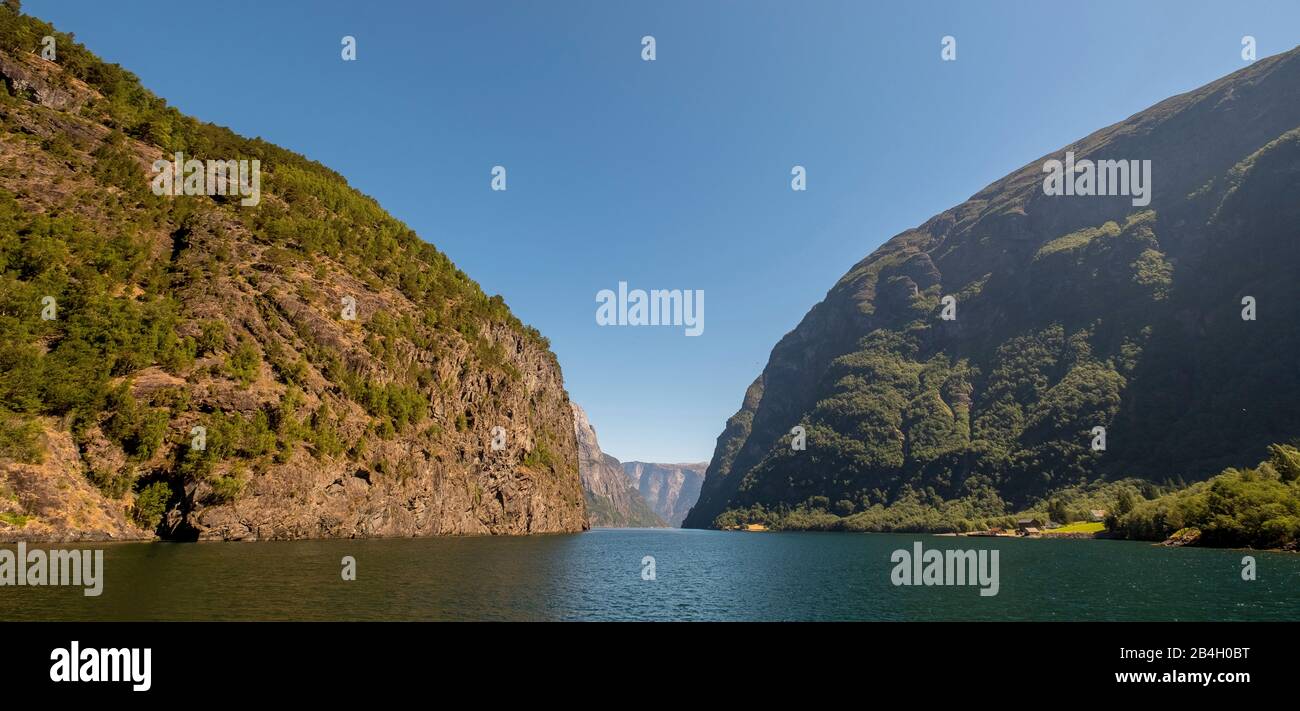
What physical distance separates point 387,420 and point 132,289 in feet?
122

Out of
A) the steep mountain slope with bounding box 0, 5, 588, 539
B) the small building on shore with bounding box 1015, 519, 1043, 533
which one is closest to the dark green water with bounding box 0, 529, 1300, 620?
the steep mountain slope with bounding box 0, 5, 588, 539

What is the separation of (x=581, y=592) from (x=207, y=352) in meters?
66.5

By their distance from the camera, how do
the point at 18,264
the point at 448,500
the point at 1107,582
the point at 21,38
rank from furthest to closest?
the point at 448,500, the point at 21,38, the point at 18,264, the point at 1107,582

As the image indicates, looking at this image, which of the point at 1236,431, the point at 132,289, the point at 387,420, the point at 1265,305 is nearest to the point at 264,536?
the point at 387,420

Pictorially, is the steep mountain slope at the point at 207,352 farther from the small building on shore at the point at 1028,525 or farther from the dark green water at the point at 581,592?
the small building on shore at the point at 1028,525

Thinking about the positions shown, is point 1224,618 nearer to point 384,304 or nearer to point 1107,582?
point 1107,582

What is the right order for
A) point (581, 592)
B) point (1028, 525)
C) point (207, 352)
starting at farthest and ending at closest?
point (1028, 525)
point (207, 352)
point (581, 592)

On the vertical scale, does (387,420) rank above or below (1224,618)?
above

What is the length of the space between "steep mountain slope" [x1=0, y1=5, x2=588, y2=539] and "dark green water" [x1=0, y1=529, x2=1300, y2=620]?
13914 millimetres

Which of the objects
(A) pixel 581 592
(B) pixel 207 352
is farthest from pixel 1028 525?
(B) pixel 207 352

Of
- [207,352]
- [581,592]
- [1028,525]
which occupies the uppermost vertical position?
[207,352]

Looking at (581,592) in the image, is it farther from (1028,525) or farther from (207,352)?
(1028,525)

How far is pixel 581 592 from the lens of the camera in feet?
127
